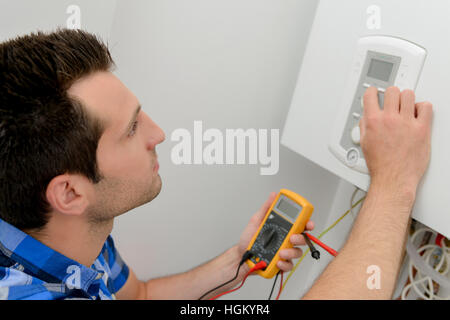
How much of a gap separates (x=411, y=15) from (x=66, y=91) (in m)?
0.64

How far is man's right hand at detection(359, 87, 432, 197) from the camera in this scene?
68cm

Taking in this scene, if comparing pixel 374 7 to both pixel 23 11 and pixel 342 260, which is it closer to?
pixel 342 260

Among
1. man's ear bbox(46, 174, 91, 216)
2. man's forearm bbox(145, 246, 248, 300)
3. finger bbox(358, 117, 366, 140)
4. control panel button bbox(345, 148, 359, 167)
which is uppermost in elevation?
finger bbox(358, 117, 366, 140)

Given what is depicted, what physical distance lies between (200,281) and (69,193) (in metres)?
0.49

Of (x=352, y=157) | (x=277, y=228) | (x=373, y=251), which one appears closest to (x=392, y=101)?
(x=352, y=157)

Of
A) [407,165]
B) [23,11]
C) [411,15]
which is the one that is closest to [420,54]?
[411,15]

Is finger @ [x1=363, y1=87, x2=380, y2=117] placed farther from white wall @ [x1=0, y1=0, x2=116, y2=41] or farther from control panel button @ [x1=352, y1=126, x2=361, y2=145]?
white wall @ [x1=0, y1=0, x2=116, y2=41]

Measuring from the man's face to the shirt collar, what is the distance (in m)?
0.10

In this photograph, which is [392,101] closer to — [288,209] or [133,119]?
[288,209]

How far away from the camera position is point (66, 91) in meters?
0.67

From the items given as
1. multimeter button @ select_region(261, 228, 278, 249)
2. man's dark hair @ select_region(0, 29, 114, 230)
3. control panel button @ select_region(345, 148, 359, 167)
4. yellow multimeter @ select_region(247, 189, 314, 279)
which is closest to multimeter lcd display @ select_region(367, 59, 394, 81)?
control panel button @ select_region(345, 148, 359, 167)

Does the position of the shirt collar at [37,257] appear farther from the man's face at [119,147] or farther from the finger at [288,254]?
the finger at [288,254]

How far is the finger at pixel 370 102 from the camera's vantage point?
76 centimetres

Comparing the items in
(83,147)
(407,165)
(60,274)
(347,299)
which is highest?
(407,165)
